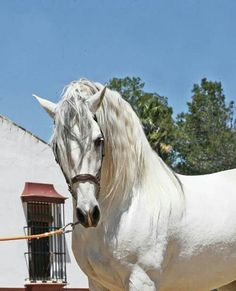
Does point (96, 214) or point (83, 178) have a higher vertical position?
point (83, 178)

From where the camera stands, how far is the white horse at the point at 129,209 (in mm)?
5473

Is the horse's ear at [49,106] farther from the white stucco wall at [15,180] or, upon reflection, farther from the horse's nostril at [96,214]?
the white stucco wall at [15,180]

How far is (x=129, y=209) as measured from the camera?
5.85m

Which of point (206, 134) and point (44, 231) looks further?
point (206, 134)

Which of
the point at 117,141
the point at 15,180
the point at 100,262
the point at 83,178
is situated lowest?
the point at 100,262

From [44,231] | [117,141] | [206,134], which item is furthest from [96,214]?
[206,134]

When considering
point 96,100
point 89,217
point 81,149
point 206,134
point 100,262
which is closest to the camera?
point 89,217

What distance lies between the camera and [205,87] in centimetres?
3322

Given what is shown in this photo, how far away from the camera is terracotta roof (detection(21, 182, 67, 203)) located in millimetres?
18328

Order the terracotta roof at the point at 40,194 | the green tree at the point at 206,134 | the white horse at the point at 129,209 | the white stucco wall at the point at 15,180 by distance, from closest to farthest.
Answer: the white horse at the point at 129,209, the white stucco wall at the point at 15,180, the terracotta roof at the point at 40,194, the green tree at the point at 206,134

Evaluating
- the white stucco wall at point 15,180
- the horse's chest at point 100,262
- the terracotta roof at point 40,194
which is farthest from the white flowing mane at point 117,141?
the terracotta roof at point 40,194

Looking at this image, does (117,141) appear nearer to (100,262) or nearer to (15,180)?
(100,262)

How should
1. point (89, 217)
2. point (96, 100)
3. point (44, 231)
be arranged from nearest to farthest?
point (89, 217) < point (96, 100) < point (44, 231)

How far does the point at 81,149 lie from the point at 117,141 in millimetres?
460
